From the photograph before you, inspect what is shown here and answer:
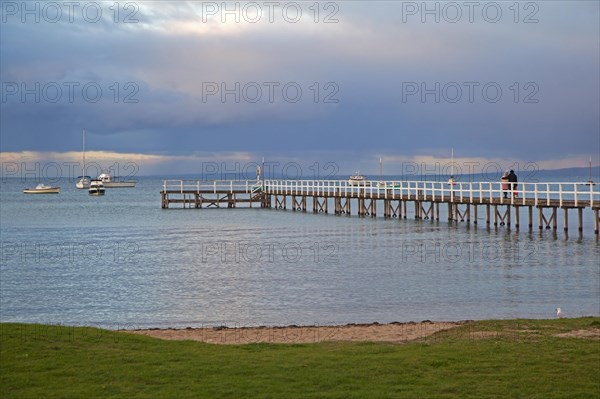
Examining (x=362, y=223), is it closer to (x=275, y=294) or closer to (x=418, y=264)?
(x=418, y=264)

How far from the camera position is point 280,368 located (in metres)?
9.98

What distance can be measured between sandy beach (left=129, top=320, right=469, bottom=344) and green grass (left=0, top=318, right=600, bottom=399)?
6.84 feet

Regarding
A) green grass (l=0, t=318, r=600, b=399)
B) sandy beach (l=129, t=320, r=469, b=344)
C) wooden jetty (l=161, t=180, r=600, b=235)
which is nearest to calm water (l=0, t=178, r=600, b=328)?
wooden jetty (l=161, t=180, r=600, b=235)

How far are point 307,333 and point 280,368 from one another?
5482 mm

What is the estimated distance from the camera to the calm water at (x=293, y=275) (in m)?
20.0

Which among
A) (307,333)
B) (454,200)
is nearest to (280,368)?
(307,333)

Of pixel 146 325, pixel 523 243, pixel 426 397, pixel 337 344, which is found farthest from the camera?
pixel 523 243

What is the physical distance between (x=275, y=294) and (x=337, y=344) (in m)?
10.7

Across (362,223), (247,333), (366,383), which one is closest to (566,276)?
(247,333)

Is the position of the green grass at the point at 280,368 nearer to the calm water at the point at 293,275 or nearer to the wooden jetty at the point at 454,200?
the calm water at the point at 293,275

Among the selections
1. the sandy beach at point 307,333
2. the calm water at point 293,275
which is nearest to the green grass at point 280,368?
the sandy beach at point 307,333

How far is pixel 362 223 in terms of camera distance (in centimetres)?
5291

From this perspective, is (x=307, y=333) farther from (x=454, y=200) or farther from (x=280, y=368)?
(x=454, y=200)

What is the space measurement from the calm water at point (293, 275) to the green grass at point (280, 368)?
7.07 meters
